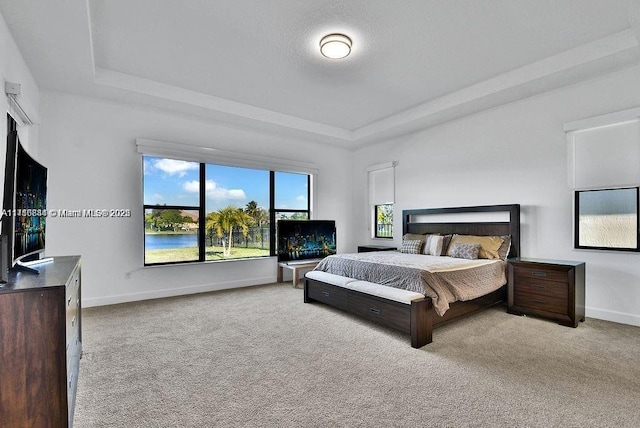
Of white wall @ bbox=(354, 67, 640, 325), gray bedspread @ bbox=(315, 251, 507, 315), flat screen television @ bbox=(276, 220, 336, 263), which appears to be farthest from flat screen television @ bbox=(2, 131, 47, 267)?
white wall @ bbox=(354, 67, 640, 325)

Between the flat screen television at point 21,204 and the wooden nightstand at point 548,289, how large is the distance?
459cm

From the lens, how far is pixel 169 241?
4.79 meters

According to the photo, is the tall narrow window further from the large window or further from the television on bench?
the television on bench

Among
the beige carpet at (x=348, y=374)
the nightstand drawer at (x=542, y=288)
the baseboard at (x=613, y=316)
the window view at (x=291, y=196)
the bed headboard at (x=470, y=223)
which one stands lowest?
the beige carpet at (x=348, y=374)

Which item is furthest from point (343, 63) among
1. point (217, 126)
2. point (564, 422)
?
point (564, 422)

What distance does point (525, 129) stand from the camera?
422 centimetres

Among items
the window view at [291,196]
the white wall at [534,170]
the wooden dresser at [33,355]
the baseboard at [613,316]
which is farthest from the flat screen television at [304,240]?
the wooden dresser at [33,355]

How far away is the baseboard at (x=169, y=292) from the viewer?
164 inches

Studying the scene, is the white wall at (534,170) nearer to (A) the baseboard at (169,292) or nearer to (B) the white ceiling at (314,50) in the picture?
(B) the white ceiling at (314,50)

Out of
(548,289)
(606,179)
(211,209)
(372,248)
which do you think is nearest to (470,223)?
(548,289)

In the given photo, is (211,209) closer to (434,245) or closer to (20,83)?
(20,83)

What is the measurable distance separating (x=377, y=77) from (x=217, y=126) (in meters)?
2.70

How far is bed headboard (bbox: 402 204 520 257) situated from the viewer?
4.24m

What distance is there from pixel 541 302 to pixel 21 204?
4758 millimetres
